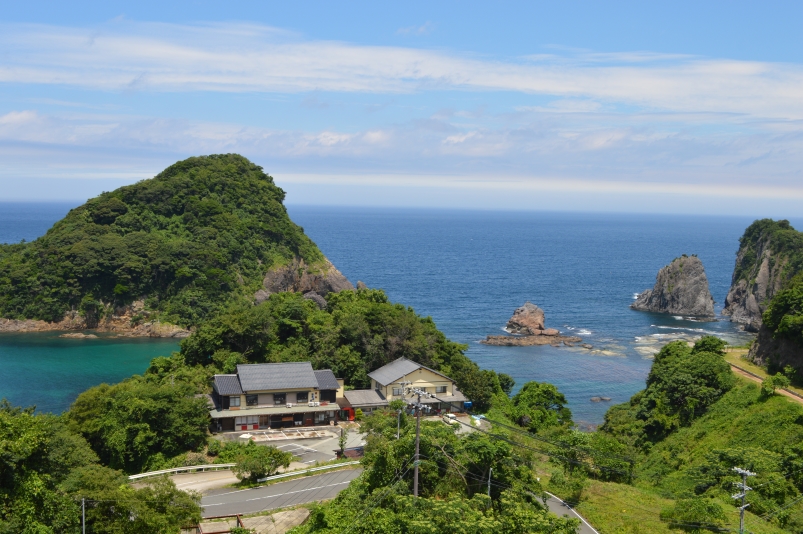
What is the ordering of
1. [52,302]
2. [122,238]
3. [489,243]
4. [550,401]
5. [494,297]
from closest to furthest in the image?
1. [550,401]
2. [52,302]
3. [122,238]
4. [494,297]
5. [489,243]

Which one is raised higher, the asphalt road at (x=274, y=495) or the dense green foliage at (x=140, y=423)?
the dense green foliage at (x=140, y=423)

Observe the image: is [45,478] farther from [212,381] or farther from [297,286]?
[297,286]

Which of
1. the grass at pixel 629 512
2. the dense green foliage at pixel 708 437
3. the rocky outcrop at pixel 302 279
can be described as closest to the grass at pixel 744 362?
the dense green foliage at pixel 708 437

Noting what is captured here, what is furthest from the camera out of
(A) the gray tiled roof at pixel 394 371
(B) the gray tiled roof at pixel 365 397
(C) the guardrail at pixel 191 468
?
(A) the gray tiled roof at pixel 394 371

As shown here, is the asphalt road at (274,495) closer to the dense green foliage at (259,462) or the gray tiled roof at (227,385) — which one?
the dense green foliage at (259,462)

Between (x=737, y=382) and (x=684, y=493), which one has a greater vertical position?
(x=737, y=382)

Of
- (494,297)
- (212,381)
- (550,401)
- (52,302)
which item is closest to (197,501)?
(212,381)
